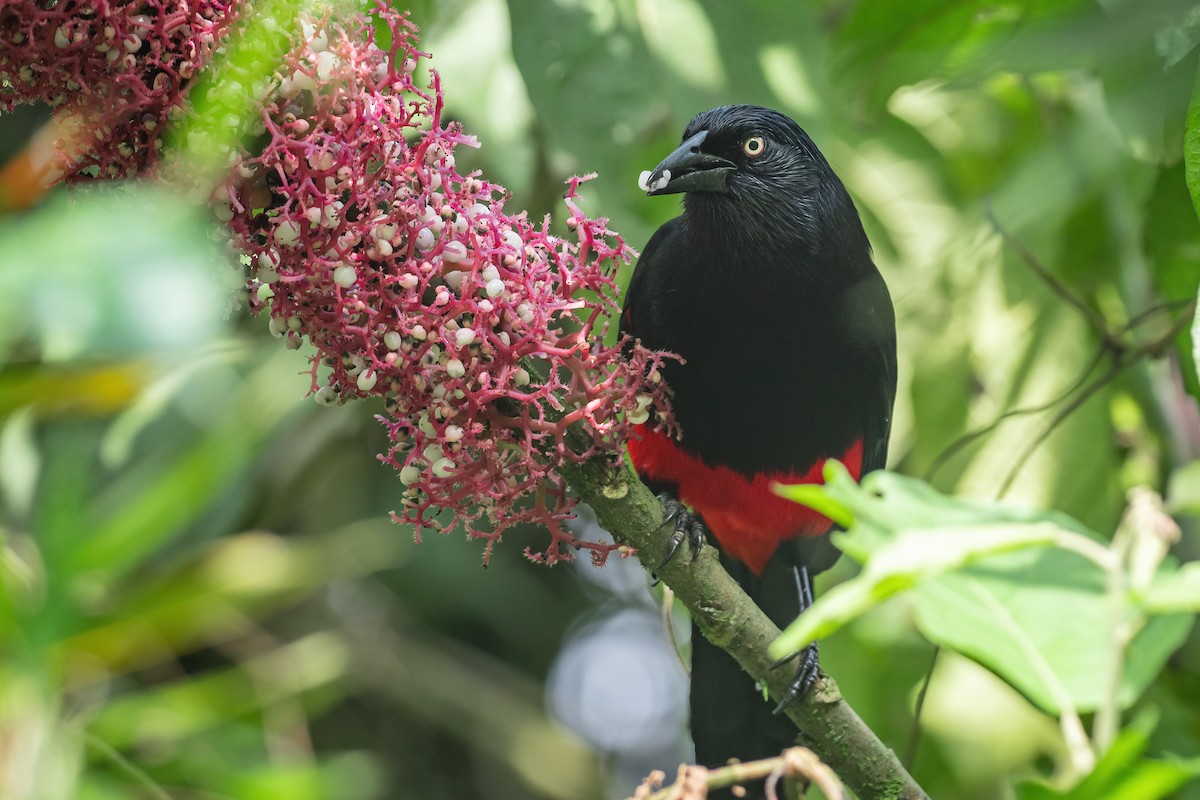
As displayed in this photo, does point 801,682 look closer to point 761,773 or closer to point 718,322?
point 761,773

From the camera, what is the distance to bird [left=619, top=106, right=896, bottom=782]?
2.44m

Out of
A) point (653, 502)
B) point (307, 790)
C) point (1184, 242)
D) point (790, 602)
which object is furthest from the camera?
point (790, 602)

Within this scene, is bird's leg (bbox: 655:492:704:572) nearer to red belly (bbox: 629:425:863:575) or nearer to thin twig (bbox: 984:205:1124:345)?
red belly (bbox: 629:425:863:575)

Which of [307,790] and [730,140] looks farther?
[730,140]

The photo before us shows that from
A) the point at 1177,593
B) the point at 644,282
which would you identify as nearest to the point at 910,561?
the point at 1177,593

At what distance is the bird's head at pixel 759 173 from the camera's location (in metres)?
2.36

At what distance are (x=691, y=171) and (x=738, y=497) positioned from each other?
2.55ft

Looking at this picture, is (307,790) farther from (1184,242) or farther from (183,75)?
(1184,242)

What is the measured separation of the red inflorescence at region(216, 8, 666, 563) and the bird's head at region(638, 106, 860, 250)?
72 cm

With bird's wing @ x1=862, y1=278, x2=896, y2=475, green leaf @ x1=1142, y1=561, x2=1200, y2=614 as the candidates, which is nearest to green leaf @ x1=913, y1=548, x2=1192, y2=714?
green leaf @ x1=1142, y1=561, x2=1200, y2=614

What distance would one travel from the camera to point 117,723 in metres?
2.71

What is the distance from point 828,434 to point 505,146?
91 centimetres

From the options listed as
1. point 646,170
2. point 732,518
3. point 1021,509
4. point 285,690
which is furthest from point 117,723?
point 1021,509

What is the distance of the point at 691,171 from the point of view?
2.34 meters
